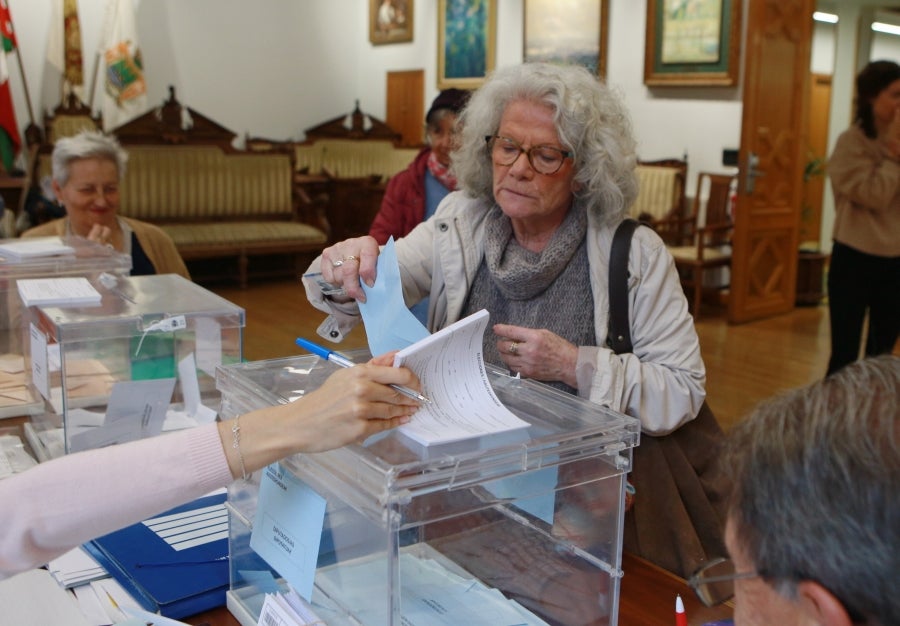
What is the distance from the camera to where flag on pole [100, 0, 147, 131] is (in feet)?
30.2

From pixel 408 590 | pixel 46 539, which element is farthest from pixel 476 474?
pixel 46 539

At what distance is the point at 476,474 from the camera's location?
1000mm

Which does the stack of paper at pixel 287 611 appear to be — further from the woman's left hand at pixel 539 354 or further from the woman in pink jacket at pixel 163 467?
the woman's left hand at pixel 539 354

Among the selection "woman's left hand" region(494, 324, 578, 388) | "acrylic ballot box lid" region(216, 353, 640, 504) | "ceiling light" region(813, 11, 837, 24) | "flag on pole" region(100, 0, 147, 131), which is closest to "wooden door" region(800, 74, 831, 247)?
"ceiling light" region(813, 11, 837, 24)

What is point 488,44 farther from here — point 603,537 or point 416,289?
point 603,537

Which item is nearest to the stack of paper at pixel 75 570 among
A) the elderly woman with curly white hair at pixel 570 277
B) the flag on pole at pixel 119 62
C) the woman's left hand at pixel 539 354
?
the elderly woman with curly white hair at pixel 570 277

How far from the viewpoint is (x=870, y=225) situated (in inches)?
163

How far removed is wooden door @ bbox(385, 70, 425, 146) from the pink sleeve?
384 inches

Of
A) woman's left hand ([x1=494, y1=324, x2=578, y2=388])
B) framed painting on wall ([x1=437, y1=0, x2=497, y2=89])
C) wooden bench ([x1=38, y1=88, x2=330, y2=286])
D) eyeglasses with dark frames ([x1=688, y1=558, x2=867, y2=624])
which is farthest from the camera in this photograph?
framed painting on wall ([x1=437, y1=0, x2=497, y2=89])

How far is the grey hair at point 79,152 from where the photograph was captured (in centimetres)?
347

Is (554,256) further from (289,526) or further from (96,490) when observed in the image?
(96,490)

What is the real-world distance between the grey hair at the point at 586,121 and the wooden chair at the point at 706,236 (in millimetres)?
5249

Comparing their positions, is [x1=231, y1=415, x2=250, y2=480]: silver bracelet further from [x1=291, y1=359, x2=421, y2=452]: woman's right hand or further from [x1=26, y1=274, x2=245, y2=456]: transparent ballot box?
[x1=26, y1=274, x2=245, y2=456]: transparent ballot box

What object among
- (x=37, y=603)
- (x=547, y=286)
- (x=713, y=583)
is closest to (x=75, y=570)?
(x=37, y=603)
